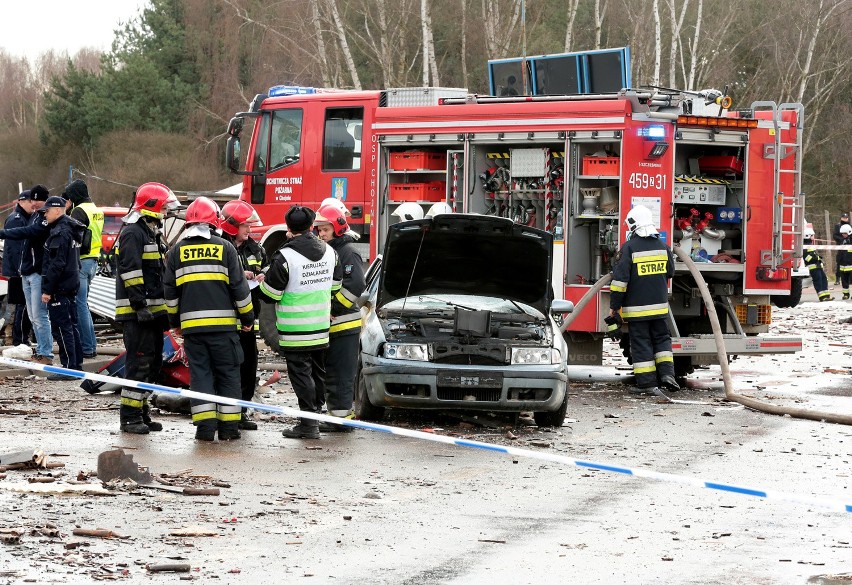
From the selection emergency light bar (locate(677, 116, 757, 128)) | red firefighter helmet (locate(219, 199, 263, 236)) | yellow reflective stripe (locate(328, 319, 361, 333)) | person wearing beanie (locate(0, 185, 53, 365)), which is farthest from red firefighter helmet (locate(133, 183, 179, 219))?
emergency light bar (locate(677, 116, 757, 128))

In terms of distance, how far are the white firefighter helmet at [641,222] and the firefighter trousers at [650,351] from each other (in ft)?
2.90

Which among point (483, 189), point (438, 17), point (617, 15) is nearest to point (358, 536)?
point (483, 189)

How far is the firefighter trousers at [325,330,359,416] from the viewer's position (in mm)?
10594

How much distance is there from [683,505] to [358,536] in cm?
211

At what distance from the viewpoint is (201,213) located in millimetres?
9570

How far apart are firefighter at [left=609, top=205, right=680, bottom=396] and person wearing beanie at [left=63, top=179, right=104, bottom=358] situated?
18.6ft

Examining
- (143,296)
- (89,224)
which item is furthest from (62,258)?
(143,296)

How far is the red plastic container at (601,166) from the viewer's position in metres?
14.1

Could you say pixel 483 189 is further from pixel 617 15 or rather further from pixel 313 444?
pixel 617 15

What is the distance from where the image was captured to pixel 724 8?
48.2 meters

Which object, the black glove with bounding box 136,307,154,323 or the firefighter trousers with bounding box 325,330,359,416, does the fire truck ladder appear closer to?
the firefighter trousers with bounding box 325,330,359,416

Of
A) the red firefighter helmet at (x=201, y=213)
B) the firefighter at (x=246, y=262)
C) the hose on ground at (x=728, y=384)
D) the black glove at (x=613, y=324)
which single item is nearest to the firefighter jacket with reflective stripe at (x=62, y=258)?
the firefighter at (x=246, y=262)

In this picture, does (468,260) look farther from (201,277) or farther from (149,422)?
(149,422)

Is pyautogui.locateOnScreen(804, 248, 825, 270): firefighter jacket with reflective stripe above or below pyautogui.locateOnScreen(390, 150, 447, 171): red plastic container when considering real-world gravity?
below
